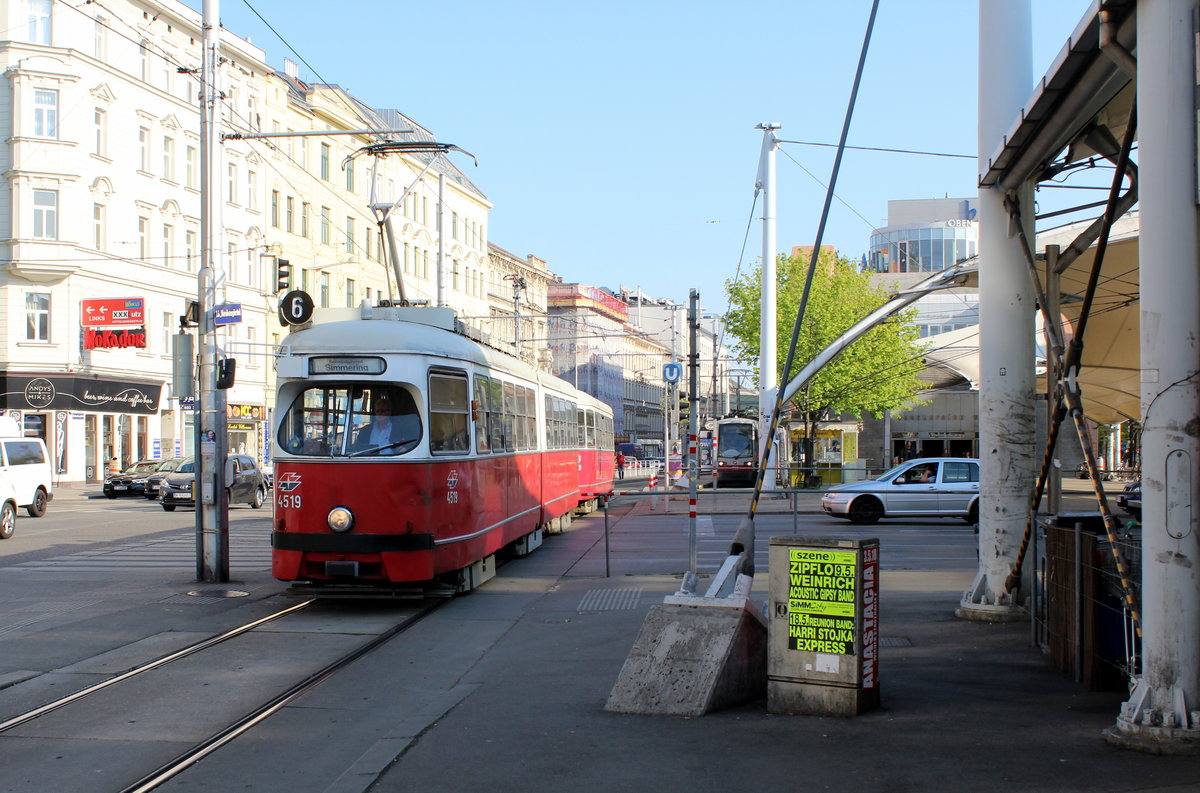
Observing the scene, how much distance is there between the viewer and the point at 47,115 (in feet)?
140

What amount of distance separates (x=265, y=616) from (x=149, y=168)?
39.7 m

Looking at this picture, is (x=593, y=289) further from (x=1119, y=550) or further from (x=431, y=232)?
(x=1119, y=550)

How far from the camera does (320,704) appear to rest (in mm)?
8539

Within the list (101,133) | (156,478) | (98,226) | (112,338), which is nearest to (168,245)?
(98,226)

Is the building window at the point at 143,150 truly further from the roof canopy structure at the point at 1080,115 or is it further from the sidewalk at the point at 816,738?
the sidewalk at the point at 816,738

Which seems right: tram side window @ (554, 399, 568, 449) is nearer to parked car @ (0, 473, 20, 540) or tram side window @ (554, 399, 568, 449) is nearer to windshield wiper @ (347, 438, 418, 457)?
windshield wiper @ (347, 438, 418, 457)

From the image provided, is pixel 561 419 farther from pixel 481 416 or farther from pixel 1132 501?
pixel 1132 501

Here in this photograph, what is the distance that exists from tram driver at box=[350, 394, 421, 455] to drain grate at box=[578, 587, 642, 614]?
8.79 ft

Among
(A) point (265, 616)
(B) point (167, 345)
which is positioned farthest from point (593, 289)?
(A) point (265, 616)

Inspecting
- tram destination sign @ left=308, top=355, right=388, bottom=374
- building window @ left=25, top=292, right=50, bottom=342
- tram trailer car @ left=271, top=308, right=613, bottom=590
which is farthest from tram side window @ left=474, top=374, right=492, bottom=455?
building window @ left=25, top=292, right=50, bottom=342

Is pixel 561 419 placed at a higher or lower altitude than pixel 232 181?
lower

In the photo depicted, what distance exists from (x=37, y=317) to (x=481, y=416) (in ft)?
112

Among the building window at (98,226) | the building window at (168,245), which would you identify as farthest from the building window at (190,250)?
the building window at (98,226)

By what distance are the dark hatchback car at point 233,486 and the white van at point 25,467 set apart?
3.44 m
